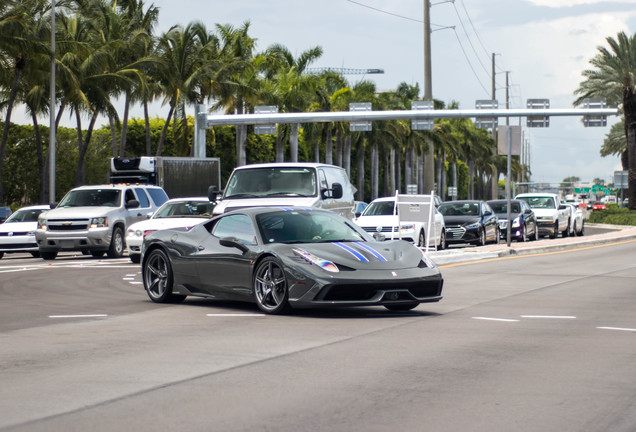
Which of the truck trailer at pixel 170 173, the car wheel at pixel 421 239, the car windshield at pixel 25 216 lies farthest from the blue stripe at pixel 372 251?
the truck trailer at pixel 170 173

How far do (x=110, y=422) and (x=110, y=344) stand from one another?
3607 millimetres

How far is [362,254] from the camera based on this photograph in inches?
472

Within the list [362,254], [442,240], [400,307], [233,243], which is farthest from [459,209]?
[362,254]

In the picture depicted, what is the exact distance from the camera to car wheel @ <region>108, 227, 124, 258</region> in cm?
2625

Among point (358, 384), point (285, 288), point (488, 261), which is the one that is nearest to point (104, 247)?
point (488, 261)

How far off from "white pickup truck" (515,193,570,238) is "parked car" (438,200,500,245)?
5079 millimetres

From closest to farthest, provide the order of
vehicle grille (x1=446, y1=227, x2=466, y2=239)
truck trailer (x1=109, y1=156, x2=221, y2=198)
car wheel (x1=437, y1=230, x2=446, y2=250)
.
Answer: car wheel (x1=437, y1=230, x2=446, y2=250), vehicle grille (x1=446, y1=227, x2=466, y2=239), truck trailer (x1=109, y1=156, x2=221, y2=198)

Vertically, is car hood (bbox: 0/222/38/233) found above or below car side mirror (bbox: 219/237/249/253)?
below

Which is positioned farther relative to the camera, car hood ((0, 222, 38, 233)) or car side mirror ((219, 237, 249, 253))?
car hood ((0, 222, 38, 233))

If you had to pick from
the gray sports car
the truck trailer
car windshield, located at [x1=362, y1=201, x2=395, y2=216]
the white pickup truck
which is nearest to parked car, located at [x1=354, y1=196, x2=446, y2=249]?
car windshield, located at [x1=362, y1=201, x2=395, y2=216]

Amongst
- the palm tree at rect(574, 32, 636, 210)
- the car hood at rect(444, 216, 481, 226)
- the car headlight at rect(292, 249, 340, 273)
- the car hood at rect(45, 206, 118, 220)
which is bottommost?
the car hood at rect(444, 216, 481, 226)

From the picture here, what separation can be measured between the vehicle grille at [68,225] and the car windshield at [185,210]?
2.22 meters

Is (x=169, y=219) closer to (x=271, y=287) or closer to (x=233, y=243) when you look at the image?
(x=233, y=243)

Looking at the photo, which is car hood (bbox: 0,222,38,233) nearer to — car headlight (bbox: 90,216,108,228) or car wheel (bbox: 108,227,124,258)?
car wheel (bbox: 108,227,124,258)
